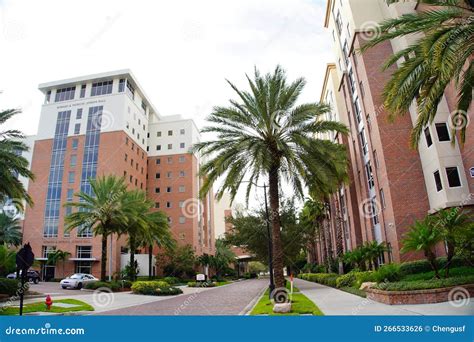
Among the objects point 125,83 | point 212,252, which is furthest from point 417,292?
point 212,252

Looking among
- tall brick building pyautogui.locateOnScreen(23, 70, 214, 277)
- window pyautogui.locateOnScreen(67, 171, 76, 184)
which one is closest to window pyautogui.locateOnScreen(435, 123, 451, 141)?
tall brick building pyautogui.locateOnScreen(23, 70, 214, 277)

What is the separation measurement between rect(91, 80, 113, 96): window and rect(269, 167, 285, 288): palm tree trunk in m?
46.8

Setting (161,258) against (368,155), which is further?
(161,258)

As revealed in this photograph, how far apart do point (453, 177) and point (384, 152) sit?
13.7ft

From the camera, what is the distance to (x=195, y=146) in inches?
671

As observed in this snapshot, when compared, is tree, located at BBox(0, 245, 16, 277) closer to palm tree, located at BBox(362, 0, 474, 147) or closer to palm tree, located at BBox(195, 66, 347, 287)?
palm tree, located at BBox(195, 66, 347, 287)

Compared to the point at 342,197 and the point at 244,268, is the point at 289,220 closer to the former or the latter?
the point at 342,197

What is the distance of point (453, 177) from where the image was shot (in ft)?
65.5

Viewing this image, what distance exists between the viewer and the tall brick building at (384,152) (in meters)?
20.1

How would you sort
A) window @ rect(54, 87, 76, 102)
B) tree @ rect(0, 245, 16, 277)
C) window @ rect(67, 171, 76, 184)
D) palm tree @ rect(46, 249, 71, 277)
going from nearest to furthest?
tree @ rect(0, 245, 16, 277)
palm tree @ rect(46, 249, 71, 277)
window @ rect(67, 171, 76, 184)
window @ rect(54, 87, 76, 102)

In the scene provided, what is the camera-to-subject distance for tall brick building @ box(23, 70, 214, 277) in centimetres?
4988

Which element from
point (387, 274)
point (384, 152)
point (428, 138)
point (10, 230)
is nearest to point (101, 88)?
point (10, 230)

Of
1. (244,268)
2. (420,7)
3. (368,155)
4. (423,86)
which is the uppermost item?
(420,7)
